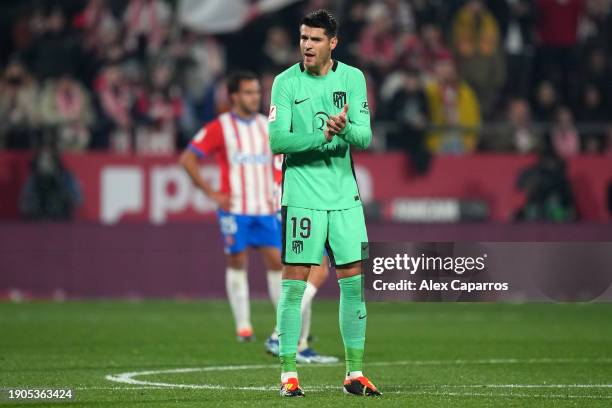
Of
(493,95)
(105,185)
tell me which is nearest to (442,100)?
(493,95)

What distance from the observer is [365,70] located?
20.0 m

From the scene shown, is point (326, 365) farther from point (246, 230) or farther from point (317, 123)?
point (317, 123)

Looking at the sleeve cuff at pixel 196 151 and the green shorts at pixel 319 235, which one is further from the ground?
the sleeve cuff at pixel 196 151

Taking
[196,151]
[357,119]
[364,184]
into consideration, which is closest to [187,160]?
[196,151]

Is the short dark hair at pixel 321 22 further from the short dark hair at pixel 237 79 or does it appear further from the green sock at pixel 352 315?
the short dark hair at pixel 237 79

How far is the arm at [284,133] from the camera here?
8125 mm

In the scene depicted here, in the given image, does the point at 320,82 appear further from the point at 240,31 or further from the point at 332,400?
the point at 240,31

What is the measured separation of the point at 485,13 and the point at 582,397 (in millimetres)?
13074

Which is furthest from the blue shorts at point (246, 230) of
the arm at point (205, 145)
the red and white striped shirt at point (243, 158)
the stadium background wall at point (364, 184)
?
the stadium background wall at point (364, 184)

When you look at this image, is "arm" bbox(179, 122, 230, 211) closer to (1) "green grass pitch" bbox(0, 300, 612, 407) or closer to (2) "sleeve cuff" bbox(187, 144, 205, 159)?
(2) "sleeve cuff" bbox(187, 144, 205, 159)

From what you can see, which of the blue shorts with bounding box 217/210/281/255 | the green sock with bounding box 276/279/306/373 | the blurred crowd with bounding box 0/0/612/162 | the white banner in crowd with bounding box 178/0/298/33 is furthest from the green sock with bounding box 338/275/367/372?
the white banner in crowd with bounding box 178/0/298/33

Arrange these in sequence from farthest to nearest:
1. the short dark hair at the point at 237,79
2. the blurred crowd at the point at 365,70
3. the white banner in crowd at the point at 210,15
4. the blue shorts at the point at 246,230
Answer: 1. the white banner in crowd at the point at 210,15
2. the blurred crowd at the point at 365,70
3. the blue shorts at the point at 246,230
4. the short dark hair at the point at 237,79

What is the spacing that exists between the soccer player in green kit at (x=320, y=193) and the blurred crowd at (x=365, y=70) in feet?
34.8

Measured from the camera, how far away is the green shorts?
27.2 feet
